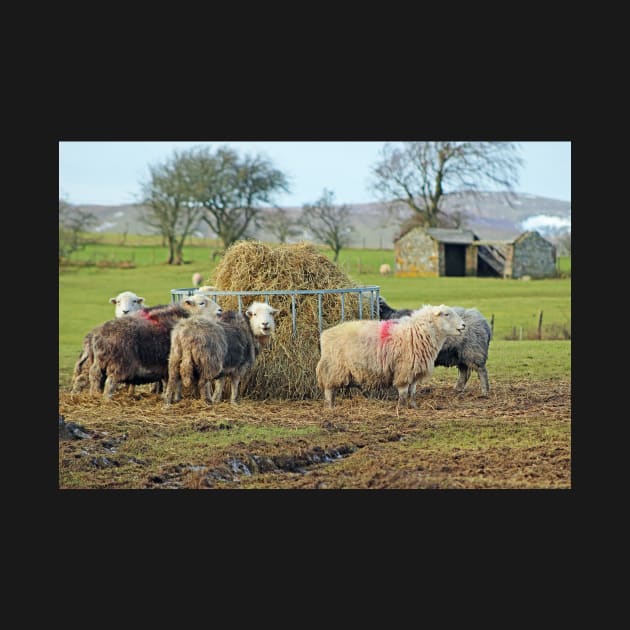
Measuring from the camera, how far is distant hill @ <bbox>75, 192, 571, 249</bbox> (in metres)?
57.3

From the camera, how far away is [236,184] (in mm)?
58812

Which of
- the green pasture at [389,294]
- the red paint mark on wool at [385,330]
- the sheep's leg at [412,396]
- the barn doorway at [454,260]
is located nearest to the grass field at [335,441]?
the sheep's leg at [412,396]

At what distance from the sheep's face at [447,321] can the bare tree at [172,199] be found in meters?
41.0

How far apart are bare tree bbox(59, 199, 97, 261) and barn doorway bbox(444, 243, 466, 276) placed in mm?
19345

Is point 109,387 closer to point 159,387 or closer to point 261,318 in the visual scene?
point 159,387

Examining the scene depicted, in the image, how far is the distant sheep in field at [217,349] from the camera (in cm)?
1429

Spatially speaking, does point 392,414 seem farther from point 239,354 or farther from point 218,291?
point 218,291

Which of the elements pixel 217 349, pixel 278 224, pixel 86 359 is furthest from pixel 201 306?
pixel 278 224

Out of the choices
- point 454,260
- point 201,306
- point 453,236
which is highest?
point 453,236

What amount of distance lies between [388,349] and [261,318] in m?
2.12

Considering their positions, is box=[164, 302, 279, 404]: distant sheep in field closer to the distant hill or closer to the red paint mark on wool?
the red paint mark on wool

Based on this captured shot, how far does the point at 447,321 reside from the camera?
47.6ft

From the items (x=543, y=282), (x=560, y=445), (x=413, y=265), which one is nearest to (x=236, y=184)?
(x=413, y=265)

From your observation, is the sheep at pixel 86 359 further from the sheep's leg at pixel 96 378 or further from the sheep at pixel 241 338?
the sheep at pixel 241 338
